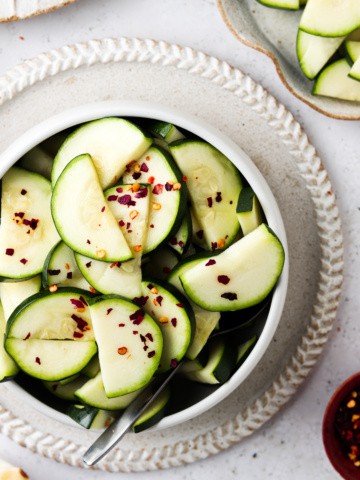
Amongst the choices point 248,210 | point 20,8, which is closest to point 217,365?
point 248,210

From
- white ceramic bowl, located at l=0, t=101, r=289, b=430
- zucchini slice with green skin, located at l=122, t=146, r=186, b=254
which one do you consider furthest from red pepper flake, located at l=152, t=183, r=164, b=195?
white ceramic bowl, located at l=0, t=101, r=289, b=430

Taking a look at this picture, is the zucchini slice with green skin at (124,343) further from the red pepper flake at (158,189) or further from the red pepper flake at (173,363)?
the red pepper flake at (158,189)

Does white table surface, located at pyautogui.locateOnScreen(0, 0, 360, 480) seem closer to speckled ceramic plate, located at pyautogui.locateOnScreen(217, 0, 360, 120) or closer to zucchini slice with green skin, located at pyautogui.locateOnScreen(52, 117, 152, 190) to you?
speckled ceramic plate, located at pyautogui.locateOnScreen(217, 0, 360, 120)

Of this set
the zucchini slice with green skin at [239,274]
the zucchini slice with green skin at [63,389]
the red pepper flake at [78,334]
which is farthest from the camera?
the zucchini slice with green skin at [63,389]

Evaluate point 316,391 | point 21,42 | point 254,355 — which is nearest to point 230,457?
point 316,391

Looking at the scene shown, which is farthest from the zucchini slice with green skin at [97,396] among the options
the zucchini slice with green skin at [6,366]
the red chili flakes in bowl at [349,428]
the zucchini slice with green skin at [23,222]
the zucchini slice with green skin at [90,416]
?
the red chili flakes in bowl at [349,428]

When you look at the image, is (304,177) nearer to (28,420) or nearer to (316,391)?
(316,391)
